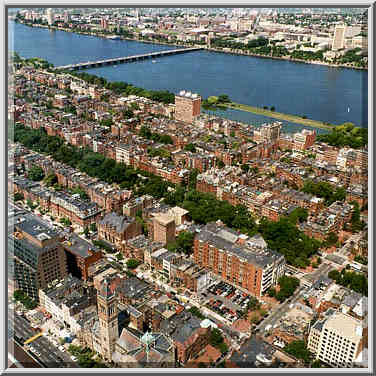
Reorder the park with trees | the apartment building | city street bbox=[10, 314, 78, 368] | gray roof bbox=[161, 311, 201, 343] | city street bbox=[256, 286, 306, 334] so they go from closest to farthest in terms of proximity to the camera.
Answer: city street bbox=[10, 314, 78, 368] → gray roof bbox=[161, 311, 201, 343] → city street bbox=[256, 286, 306, 334] → the apartment building → the park with trees

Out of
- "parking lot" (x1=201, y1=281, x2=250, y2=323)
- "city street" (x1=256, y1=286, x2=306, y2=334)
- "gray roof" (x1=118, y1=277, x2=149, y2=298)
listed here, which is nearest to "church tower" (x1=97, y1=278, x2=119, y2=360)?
"gray roof" (x1=118, y1=277, x2=149, y2=298)

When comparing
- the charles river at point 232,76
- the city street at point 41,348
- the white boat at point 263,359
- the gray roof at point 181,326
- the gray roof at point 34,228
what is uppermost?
the charles river at point 232,76

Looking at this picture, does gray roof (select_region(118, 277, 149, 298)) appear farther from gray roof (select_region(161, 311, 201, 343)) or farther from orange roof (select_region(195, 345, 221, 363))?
orange roof (select_region(195, 345, 221, 363))

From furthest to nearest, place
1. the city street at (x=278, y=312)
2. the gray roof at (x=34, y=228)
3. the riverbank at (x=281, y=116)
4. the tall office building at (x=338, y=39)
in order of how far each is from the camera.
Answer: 1. the tall office building at (x=338, y=39)
2. the riverbank at (x=281, y=116)
3. the gray roof at (x=34, y=228)
4. the city street at (x=278, y=312)

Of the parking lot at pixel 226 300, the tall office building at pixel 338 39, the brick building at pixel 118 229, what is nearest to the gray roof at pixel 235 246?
the parking lot at pixel 226 300

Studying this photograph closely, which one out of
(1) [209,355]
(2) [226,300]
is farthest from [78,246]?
(1) [209,355]

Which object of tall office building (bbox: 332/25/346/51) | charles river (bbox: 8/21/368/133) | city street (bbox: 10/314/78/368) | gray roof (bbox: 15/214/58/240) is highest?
tall office building (bbox: 332/25/346/51)

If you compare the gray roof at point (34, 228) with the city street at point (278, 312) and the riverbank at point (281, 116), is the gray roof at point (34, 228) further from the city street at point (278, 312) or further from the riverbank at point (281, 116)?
the riverbank at point (281, 116)

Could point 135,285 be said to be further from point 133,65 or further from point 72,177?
point 133,65
